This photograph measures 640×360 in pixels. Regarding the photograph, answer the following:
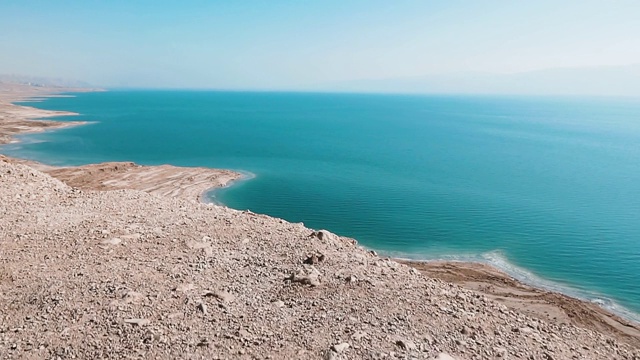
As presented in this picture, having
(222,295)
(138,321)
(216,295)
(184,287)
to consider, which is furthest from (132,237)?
(138,321)

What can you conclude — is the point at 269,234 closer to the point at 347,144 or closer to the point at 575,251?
the point at 575,251

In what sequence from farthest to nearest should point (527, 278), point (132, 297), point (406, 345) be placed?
point (527, 278) < point (132, 297) < point (406, 345)

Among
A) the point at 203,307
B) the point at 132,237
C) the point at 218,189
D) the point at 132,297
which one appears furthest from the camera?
the point at 218,189

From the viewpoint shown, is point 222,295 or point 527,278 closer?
point 222,295

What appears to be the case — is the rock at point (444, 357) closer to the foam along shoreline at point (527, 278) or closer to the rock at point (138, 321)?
the rock at point (138, 321)

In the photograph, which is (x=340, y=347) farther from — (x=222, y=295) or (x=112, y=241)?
(x=112, y=241)

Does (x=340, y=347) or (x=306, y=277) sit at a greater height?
(x=306, y=277)

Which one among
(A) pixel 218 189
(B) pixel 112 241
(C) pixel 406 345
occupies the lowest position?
(A) pixel 218 189

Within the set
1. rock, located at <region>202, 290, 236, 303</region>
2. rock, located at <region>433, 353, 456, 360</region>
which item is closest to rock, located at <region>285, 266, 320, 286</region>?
rock, located at <region>202, 290, 236, 303</region>
